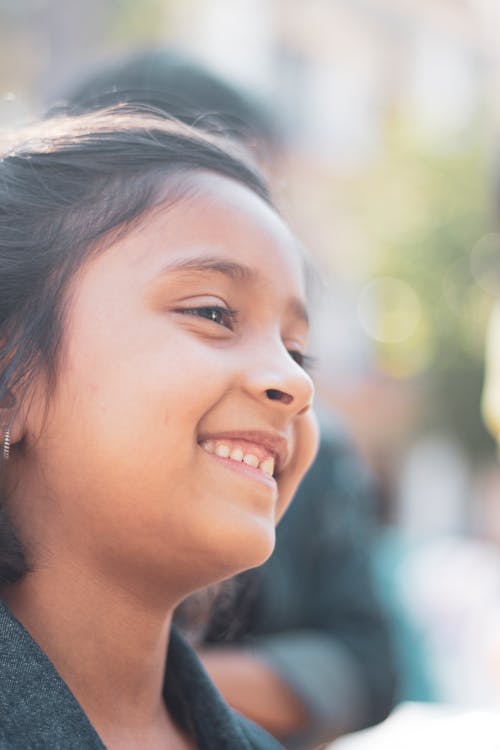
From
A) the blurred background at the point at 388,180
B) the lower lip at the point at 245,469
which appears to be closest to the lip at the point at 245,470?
the lower lip at the point at 245,469

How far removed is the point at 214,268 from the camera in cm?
151

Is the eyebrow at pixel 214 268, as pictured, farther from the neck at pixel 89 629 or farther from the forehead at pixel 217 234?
the neck at pixel 89 629

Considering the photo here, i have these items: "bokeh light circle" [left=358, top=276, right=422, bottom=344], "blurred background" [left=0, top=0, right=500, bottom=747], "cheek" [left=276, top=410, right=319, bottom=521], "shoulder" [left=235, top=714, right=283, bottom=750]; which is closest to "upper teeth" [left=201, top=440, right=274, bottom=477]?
"cheek" [left=276, top=410, right=319, bottom=521]

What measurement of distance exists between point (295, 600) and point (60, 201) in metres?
1.08

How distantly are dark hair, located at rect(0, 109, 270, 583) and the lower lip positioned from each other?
0.27m

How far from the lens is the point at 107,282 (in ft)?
4.84

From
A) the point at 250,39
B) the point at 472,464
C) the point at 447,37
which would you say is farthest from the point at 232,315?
the point at 447,37

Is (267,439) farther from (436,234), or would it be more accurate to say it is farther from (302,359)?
(436,234)

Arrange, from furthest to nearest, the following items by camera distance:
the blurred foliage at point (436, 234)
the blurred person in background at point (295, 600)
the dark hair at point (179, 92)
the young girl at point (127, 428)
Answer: the blurred foliage at point (436, 234) → the dark hair at point (179, 92) → the blurred person in background at point (295, 600) → the young girl at point (127, 428)

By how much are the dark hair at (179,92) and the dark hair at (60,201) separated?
0.46 m

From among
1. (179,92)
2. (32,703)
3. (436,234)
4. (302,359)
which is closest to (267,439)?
(302,359)

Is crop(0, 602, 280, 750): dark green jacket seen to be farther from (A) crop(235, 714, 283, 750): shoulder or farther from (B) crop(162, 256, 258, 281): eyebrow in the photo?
(B) crop(162, 256, 258, 281): eyebrow

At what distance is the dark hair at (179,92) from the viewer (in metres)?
2.23

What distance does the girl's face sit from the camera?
4.58ft
